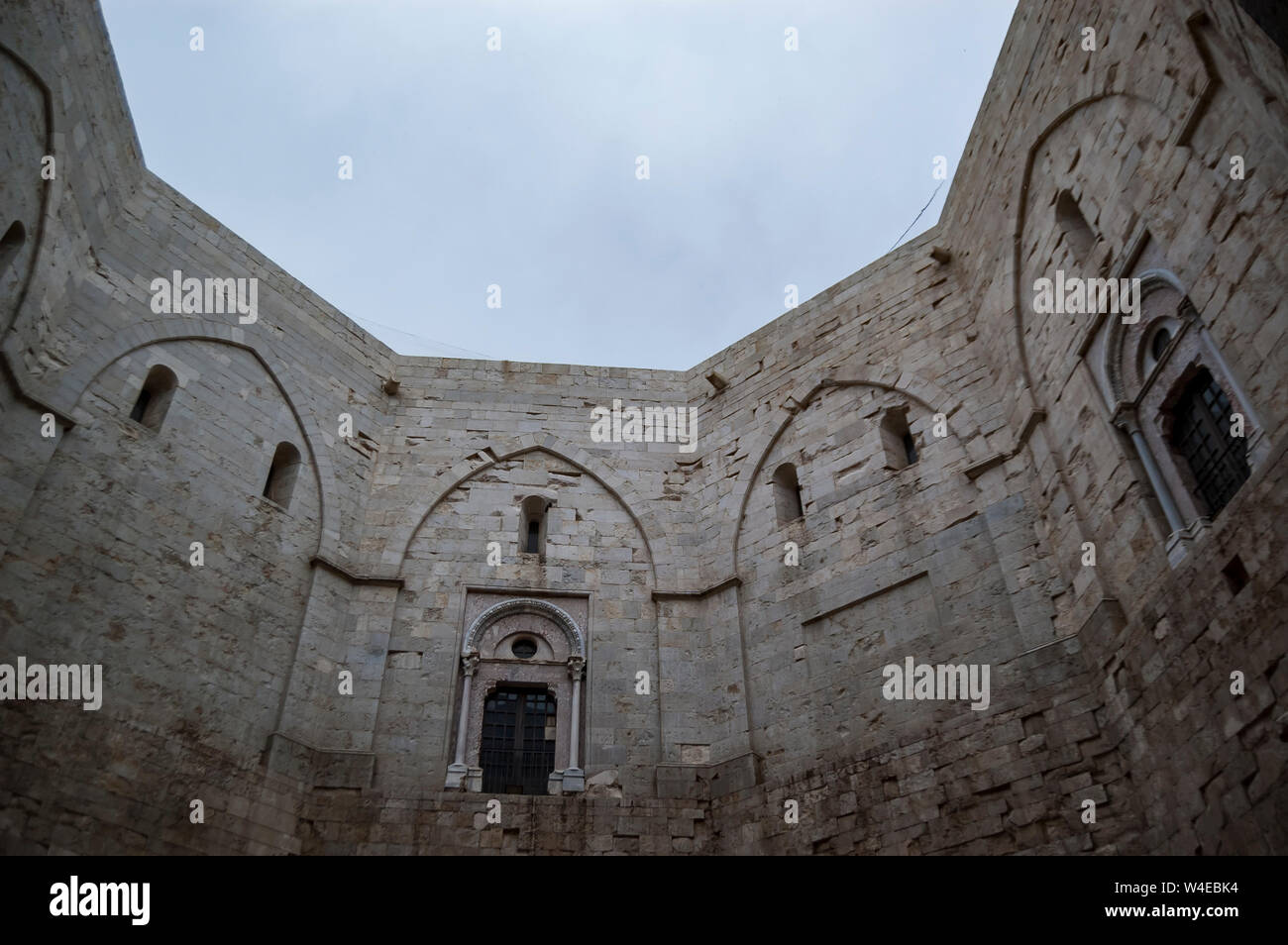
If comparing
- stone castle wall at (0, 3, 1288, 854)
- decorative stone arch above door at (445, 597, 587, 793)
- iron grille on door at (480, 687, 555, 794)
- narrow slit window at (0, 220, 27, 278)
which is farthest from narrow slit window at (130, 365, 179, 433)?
iron grille on door at (480, 687, 555, 794)

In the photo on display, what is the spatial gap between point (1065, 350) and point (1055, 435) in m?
0.87

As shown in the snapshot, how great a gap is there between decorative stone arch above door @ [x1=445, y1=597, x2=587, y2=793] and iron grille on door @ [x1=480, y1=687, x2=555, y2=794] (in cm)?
6

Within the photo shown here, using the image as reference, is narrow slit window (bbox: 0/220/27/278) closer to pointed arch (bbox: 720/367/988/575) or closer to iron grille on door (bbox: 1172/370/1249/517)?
pointed arch (bbox: 720/367/988/575)

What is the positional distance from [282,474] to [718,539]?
220 inches

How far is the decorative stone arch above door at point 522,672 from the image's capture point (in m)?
10.5

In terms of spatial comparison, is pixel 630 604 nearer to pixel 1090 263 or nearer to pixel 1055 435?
pixel 1055 435

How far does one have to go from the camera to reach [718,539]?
12.4 meters

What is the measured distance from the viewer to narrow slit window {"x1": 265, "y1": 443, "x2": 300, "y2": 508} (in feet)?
38.0

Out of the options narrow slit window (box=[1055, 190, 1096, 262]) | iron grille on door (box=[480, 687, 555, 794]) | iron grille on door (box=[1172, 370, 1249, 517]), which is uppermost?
narrow slit window (box=[1055, 190, 1096, 262])

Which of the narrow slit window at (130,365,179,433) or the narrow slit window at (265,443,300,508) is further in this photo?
the narrow slit window at (265,443,300,508)

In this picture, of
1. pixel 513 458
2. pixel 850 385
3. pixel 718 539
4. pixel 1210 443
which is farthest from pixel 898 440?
pixel 513 458

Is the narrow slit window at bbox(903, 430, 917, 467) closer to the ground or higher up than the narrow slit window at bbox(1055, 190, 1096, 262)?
closer to the ground

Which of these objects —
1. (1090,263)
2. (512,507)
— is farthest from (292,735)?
(1090,263)

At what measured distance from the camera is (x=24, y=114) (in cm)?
897
